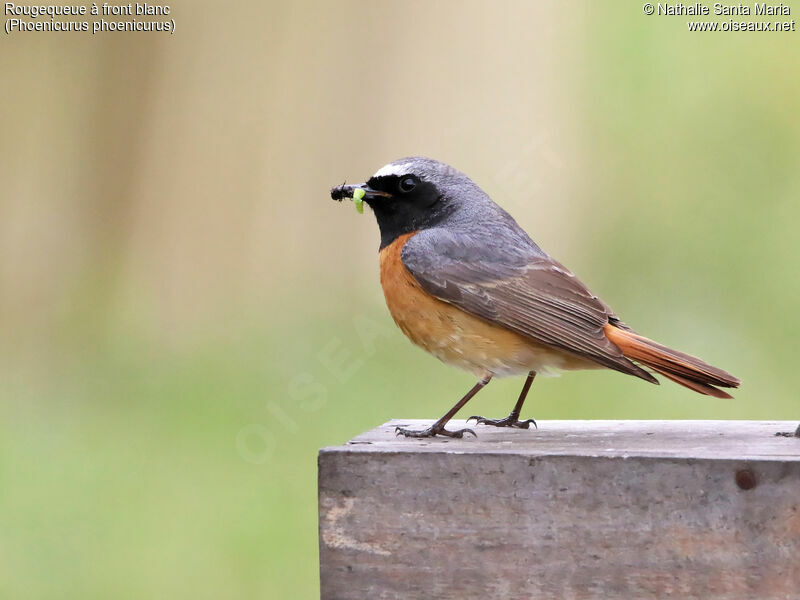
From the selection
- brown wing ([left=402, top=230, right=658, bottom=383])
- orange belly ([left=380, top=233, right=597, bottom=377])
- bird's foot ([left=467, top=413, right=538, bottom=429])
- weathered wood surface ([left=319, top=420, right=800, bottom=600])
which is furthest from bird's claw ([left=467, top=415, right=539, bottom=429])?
weathered wood surface ([left=319, top=420, right=800, bottom=600])

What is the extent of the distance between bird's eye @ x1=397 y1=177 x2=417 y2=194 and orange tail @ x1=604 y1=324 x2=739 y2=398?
989 millimetres

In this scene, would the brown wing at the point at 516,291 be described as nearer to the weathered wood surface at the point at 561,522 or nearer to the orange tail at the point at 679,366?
Result: the orange tail at the point at 679,366

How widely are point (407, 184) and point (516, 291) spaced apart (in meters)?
0.62

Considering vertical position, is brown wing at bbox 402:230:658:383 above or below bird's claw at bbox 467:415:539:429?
above

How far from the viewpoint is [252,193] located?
803 centimetres

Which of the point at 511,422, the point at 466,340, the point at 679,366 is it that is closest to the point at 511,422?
the point at 511,422

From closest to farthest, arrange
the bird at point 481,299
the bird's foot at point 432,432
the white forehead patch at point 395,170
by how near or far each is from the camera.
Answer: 1. the bird's foot at point 432,432
2. the bird at point 481,299
3. the white forehead patch at point 395,170

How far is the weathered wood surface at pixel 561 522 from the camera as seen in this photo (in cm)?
290

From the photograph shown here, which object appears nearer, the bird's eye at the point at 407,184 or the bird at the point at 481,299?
the bird at the point at 481,299

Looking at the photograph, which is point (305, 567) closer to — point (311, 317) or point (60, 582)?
point (60, 582)

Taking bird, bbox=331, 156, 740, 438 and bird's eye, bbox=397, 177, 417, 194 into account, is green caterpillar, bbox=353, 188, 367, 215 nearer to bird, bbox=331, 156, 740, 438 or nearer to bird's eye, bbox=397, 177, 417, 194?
bird, bbox=331, 156, 740, 438

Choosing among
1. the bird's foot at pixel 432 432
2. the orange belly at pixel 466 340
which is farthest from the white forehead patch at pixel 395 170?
the bird's foot at pixel 432 432

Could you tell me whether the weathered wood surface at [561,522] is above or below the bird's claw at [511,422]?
below

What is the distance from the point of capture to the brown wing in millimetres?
4008
